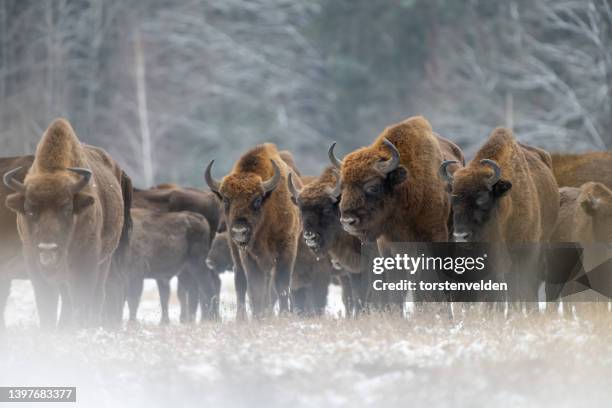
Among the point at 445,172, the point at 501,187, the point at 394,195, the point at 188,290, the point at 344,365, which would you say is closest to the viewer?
the point at 344,365

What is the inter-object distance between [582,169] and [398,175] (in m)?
4.75

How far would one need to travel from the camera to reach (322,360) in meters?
8.25

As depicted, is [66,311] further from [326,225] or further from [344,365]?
[344,365]

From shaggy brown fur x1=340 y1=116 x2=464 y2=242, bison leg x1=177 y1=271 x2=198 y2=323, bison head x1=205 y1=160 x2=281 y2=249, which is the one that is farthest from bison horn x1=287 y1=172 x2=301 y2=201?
bison leg x1=177 y1=271 x2=198 y2=323

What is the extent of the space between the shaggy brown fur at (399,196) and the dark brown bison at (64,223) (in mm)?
2859

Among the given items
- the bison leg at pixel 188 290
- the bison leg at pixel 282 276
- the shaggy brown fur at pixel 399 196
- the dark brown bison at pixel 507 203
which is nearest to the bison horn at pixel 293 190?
the bison leg at pixel 282 276

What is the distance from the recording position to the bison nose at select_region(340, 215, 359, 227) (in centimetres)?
1105

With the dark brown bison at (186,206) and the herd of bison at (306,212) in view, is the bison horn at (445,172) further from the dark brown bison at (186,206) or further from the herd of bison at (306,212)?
the dark brown bison at (186,206)

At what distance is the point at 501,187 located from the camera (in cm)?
1083

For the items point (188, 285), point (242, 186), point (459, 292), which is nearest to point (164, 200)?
point (188, 285)

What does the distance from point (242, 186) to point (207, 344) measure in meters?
3.48

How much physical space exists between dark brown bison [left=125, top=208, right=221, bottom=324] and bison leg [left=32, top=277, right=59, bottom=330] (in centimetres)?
424

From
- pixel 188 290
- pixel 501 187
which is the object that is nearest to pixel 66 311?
pixel 188 290

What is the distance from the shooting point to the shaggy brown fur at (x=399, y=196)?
36.7ft
